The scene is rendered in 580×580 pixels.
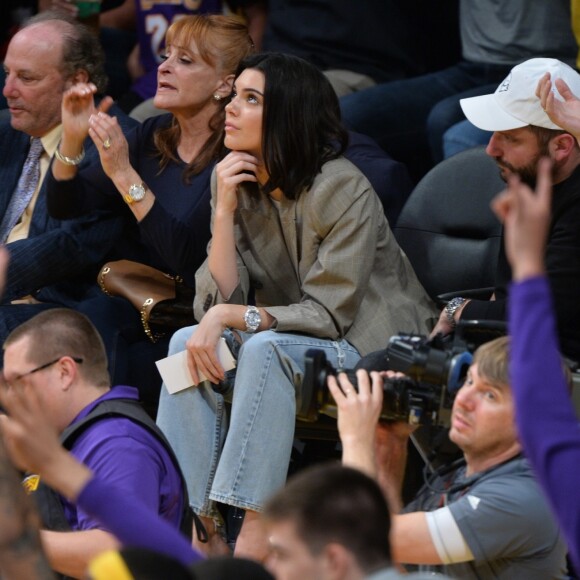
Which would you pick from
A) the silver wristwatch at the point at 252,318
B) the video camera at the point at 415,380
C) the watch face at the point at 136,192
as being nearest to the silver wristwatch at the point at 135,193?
the watch face at the point at 136,192

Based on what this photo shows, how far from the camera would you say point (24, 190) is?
5.03 metres

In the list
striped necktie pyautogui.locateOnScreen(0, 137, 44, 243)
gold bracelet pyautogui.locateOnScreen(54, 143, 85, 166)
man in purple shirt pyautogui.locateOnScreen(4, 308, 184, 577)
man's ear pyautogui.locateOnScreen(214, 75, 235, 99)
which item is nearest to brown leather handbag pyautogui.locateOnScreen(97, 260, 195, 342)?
gold bracelet pyautogui.locateOnScreen(54, 143, 85, 166)

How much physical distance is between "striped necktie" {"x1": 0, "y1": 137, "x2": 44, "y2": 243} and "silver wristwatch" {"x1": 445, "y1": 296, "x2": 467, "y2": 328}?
5.78 feet

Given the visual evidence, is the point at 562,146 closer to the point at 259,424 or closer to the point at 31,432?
the point at 259,424

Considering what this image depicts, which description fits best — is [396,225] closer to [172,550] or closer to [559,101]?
[559,101]

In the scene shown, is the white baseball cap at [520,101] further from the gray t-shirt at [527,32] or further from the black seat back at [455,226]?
the gray t-shirt at [527,32]

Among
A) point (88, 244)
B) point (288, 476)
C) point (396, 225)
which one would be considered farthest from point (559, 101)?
point (88, 244)

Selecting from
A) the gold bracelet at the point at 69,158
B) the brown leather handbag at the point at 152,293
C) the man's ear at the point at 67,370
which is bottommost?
the brown leather handbag at the point at 152,293

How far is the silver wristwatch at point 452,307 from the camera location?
13.0 feet

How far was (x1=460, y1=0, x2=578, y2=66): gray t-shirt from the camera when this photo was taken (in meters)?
5.15

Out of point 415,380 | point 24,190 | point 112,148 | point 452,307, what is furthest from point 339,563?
point 24,190

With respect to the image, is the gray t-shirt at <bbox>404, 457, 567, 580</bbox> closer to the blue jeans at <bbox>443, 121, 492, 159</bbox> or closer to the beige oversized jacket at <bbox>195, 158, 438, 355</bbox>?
the beige oversized jacket at <bbox>195, 158, 438, 355</bbox>

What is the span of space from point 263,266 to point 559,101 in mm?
1058

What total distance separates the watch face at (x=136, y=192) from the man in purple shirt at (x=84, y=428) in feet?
3.51
